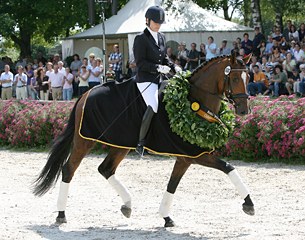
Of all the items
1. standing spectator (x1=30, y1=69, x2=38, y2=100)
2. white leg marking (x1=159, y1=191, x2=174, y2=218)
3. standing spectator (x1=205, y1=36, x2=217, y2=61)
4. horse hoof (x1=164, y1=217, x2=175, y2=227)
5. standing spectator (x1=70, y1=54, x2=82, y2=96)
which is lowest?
horse hoof (x1=164, y1=217, x2=175, y2=227)

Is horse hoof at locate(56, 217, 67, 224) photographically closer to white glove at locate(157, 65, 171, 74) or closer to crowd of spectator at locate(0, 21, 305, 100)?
white glove at locate(157, 65, 171, 74)

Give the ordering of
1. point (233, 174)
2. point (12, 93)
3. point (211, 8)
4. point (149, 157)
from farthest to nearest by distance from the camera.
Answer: point (211, 8) → point (12, 93) → point (149, 157) → point (233, 174)

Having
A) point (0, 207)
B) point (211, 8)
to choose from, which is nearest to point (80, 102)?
point (0, 207)

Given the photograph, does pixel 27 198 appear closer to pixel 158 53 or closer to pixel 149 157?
pixel 158 53

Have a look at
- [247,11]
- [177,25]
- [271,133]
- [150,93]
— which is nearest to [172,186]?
[150,93]

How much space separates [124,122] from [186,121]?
97 centimetres

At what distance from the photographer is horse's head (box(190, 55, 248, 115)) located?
805cm

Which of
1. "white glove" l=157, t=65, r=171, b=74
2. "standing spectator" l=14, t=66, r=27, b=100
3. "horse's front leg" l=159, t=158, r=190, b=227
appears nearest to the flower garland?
"white glove" l=157, t=65, r=171, b=74

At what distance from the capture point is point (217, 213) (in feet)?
29.7

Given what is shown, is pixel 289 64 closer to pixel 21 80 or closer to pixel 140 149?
pixel 21 80

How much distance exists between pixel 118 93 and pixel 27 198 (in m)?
2.71

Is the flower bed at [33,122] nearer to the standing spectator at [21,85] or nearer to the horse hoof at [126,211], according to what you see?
the standing spectator at [21,85]

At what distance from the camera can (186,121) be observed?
809 centimetres

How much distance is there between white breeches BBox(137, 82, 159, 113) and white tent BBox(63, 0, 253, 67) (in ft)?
53.8
